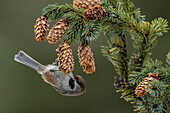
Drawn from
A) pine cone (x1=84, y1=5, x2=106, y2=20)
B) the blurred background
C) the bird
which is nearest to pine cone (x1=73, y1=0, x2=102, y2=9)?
pine cone (x1=84, y1=5, x2=106, y2=20)

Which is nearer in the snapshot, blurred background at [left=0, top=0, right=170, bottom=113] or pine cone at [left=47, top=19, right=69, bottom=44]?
pine cone at [left=47, top=19, right=69, bottom=44]

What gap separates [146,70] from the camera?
1.45ft

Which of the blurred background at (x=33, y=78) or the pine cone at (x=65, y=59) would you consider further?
the blurred background at (x=33, y=78)

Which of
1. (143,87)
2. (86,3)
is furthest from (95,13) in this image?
(143,87)

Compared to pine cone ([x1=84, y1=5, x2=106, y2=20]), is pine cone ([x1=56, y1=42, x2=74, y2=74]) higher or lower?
pine cone ([x1=84, y1=5, x2=106, y2=20])

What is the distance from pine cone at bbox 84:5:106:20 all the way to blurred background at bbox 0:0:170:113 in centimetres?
99

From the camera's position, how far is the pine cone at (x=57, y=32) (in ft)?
1.31

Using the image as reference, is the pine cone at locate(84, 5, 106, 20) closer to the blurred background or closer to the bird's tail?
the bird's tail

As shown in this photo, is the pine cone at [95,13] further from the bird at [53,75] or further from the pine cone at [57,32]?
the bird at [53,75]

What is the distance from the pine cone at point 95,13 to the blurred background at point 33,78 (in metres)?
0.99

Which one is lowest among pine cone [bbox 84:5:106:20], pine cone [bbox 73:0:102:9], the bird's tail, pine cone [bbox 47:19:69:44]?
the bird's tail

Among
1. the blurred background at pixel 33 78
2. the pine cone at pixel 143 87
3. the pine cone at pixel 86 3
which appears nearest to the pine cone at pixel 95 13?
the pine cone at pixel 86 3

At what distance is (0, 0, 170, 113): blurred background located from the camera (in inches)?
57.1

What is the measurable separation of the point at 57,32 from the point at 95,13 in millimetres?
75
